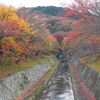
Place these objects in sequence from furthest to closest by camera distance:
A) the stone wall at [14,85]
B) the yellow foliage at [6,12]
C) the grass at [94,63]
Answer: the yellow foliage at [6,12], the grass at [94,63], the stone wall at [14,85]

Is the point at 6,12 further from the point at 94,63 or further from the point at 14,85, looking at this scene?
the point at 14,85

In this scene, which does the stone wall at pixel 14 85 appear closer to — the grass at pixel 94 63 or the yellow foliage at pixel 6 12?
the grass at pixel 94 63

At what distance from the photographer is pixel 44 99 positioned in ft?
125

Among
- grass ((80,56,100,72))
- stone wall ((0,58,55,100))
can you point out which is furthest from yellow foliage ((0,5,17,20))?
grass ((80,56,100,72))

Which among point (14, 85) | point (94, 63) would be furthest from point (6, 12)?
point (14, 85)

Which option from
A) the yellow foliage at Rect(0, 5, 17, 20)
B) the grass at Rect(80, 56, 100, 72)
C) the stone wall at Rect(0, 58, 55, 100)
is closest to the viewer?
the stone wall at Rect(0, 58, 55, 100)

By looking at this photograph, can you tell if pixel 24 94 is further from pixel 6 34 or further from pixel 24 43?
pixel 24 43

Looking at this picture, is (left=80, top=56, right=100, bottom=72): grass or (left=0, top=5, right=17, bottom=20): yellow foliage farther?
(left=0, top=5, right=17, bottom=20): yellow foliage

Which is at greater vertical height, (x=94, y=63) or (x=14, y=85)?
(x=14, y=85)

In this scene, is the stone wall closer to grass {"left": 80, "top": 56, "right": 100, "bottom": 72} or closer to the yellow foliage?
grass {"left": 80, "top": 56, "right": 100, "bottom": 72}

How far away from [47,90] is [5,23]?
14.0 m

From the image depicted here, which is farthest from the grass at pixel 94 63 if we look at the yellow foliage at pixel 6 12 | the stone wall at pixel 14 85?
the yellow foliage at pixel 6 12

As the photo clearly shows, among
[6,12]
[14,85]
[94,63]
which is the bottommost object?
[94,63]

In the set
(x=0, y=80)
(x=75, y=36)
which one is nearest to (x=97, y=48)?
(x=75, y=36)
